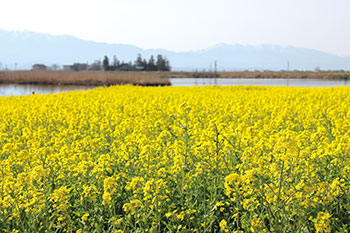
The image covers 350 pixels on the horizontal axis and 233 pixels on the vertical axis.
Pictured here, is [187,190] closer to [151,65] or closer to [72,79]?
[72,79]

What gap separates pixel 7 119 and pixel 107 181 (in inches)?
257

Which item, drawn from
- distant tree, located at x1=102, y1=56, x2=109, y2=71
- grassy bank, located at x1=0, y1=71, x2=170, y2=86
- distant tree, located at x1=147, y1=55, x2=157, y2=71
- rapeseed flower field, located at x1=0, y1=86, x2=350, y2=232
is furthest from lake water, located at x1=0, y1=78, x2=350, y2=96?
distant tree, located at x1=147, y1=55, x2=157, y2=71

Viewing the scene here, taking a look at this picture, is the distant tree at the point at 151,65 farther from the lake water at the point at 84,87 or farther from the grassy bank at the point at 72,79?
the grassy bank at the point at 72,79

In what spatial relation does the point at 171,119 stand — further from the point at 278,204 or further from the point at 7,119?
the point at 278,204

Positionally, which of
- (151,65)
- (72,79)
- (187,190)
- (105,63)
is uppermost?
(105,63)

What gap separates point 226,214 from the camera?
4.12 meters

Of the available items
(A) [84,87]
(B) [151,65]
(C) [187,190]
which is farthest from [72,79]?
(B) [151,65]

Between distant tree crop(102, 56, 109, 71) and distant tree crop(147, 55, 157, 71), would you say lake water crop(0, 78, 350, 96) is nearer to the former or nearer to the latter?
distant tree crop(102, 56, 109, 71)

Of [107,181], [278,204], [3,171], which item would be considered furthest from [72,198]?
[278,204]

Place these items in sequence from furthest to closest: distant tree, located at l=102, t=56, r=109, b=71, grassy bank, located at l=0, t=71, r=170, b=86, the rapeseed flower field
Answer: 1. distant tree, located at l=102, t=56, r=109, b=71
2. grassy bank, located at l=0, t=71, r=170, b=86
3. the rapeseed flower field

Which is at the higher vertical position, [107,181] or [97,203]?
[107,181]

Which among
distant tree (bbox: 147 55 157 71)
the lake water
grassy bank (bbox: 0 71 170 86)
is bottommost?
the lake water

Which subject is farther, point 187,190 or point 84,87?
point 84,87

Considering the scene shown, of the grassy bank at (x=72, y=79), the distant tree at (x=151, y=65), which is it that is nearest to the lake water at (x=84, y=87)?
the grassy bank at (x=72, y=79)
